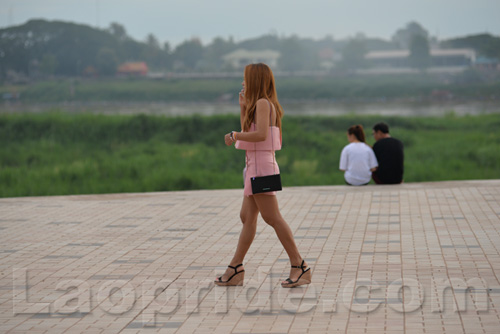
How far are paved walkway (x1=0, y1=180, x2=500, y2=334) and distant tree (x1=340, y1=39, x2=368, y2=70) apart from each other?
78314 millimetres

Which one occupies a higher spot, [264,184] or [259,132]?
[259,132]

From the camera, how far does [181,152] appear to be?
2581 cm

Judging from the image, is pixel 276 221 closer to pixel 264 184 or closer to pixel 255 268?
pixel 264 184

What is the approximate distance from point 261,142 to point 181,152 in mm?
20664

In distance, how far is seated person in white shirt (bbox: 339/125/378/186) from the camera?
10812 mm

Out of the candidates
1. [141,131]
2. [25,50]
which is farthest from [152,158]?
[25,50]

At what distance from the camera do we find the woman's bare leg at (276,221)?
5297 millimetres

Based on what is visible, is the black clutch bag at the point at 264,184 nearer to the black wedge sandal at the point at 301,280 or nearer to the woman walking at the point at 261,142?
the woman walking at the point at 261,142

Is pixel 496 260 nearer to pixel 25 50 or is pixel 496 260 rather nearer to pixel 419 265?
pixel 419 265

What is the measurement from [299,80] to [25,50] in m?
26.1

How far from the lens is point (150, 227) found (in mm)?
8211

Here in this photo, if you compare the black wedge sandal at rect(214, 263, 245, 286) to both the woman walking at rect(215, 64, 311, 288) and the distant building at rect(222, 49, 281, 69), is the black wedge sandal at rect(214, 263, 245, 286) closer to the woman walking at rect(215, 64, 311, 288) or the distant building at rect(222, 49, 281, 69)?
the woman walking at rect(215, 64, 311, 288)

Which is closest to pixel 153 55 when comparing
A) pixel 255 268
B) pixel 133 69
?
pixel 133 69

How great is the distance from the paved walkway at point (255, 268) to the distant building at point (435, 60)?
232ft
